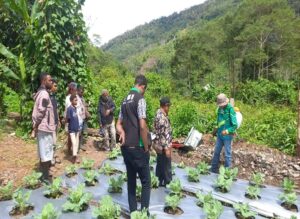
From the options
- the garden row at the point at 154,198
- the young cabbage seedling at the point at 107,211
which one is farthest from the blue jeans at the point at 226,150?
the young cabbage seedling at the point at 107,211

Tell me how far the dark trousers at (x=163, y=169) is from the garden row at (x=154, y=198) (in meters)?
0.16

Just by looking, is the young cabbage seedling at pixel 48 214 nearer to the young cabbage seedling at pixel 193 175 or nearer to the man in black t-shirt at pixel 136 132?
the man in black t-shirt at pixel 136 132

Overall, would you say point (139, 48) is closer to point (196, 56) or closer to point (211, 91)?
point (196, 56)

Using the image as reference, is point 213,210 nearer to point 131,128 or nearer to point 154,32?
point 131,128

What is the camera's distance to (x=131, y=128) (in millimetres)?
4008

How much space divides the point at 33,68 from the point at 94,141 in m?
2.24

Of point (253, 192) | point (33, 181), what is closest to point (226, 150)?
point (253, 192)

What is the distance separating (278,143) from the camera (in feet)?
30.5

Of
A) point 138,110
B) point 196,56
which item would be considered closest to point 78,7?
point 138,110

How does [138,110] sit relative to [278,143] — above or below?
above

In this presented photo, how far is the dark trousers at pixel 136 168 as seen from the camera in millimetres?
4004

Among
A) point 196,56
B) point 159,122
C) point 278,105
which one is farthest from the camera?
point 196,56

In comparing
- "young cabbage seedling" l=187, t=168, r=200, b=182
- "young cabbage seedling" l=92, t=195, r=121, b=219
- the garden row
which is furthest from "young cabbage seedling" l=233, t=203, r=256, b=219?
"young cabbage seedling" l=92, t=195, r=121, b=219

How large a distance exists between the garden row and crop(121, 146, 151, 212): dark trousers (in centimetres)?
24
